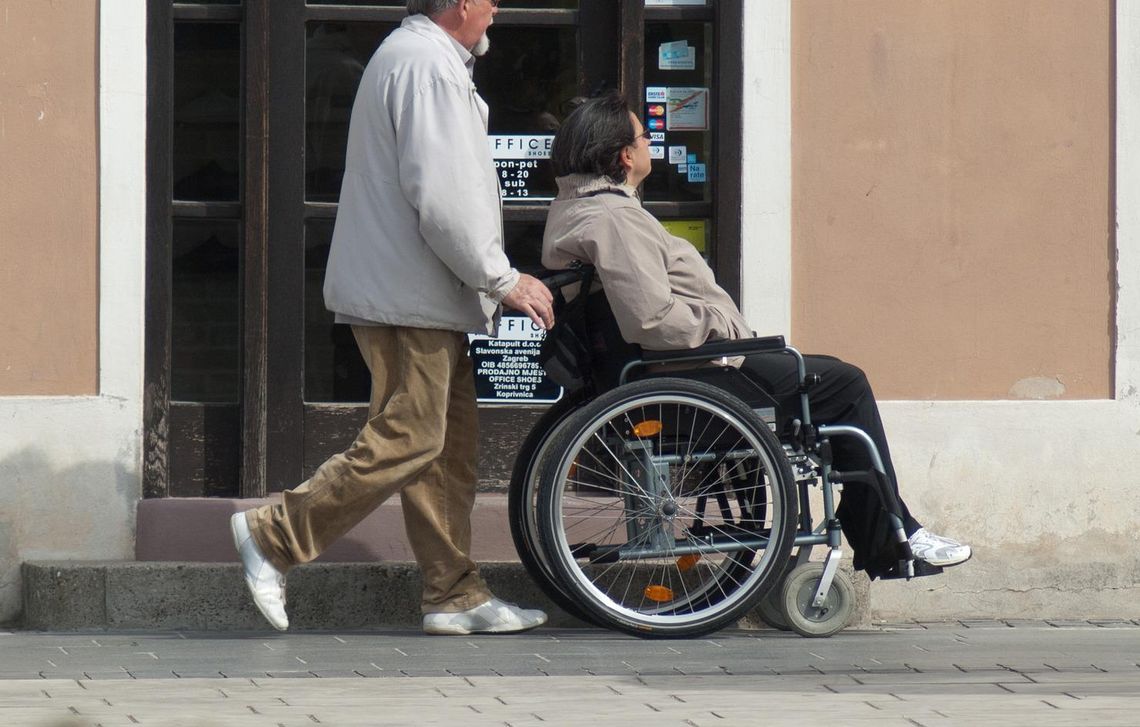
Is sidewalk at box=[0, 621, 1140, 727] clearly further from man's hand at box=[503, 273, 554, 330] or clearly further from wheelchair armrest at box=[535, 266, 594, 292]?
wheelchair armrest at box=[535, 266, 594, 292]

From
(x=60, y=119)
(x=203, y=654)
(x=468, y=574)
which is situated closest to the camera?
(x=203, y=654)

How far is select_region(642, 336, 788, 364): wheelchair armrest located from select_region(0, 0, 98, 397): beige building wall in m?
1.97

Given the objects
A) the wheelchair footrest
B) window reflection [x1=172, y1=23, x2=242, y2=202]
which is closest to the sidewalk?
the wheelchair footrest

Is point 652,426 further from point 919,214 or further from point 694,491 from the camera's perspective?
point 919,214

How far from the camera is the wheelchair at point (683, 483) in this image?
16.6 ft

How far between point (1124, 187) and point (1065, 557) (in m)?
1.32

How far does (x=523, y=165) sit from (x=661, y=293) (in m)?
1.44

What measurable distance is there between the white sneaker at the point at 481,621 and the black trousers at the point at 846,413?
98 centimetres

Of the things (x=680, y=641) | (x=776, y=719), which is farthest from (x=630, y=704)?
(x=680, y=641)

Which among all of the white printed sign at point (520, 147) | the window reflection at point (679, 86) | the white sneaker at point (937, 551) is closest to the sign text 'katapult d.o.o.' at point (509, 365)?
A: the white printed sign at point (520, 147)

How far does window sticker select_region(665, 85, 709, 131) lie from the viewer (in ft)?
20.7

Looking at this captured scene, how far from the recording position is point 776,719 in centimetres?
402

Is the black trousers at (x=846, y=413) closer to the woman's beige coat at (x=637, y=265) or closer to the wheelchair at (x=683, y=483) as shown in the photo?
the wheelchair at (x=683, y=483)

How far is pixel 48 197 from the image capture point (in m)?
5.90
